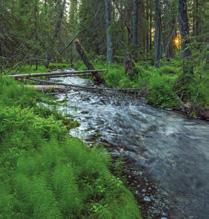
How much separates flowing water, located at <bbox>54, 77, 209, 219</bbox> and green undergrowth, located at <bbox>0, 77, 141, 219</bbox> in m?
0.59

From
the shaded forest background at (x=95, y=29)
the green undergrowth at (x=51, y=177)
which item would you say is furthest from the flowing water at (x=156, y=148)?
the shaded forest background at (x=95, y=29)

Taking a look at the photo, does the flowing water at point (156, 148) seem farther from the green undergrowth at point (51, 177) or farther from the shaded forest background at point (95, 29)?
the shaded forest background at point (95, 29)

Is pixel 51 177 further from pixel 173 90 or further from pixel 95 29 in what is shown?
pixel 95 29

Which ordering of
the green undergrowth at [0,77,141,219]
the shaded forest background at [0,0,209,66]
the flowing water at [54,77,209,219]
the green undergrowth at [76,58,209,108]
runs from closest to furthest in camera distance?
the green undergrowth at [0,77,141,219], the flowing water at [54,77,209,219], the shaded forest background at [0,0,209,66], the green undergrowth at [76,58,209,108]

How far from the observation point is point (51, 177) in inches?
189

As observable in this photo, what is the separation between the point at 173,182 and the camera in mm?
5762

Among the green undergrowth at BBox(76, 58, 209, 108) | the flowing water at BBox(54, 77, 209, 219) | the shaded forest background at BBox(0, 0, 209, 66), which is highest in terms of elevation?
the shaded forest background at BBox(0, 0, 209, 66)

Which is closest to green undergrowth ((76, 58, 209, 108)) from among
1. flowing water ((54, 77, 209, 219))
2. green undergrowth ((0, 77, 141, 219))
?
flowing water ((54, 77, 209, 219))

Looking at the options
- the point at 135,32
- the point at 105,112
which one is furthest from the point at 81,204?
the point at 135,32

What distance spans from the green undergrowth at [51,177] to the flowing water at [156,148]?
586 mm

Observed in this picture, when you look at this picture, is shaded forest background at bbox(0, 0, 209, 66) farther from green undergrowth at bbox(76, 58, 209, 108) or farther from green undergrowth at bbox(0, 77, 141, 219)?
green undergrowth at bbox(0, 77, 141, 219)

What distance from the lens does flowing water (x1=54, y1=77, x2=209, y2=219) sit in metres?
5.16

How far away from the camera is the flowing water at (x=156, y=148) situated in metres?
5.16

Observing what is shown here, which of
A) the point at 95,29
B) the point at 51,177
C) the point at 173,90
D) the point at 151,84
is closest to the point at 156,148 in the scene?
the point at 51,177
